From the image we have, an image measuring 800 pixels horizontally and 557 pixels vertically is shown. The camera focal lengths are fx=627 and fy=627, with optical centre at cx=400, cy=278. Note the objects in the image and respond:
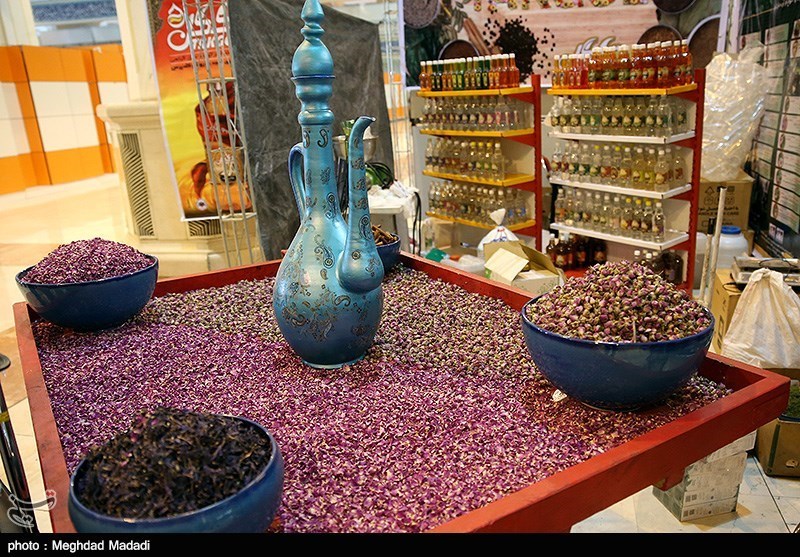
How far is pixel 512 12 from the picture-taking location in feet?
17.5

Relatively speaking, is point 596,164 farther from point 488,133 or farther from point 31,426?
point 31,426

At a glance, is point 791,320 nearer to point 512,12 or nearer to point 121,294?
point 121,294

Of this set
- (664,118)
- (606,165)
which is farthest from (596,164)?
(664,118)

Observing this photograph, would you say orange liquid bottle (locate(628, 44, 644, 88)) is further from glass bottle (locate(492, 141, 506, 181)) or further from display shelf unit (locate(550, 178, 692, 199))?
glass bottle (locate(492, 141, 506, 181))

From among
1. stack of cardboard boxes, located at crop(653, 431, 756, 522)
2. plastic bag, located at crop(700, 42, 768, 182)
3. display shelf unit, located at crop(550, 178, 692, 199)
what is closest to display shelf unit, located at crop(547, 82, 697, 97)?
display shelf unit, located at crop(550, 178, 692, 199)

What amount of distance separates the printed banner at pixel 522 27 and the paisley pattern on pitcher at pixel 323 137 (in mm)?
4418

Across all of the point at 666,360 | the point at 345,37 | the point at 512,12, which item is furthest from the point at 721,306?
the point at 512,12

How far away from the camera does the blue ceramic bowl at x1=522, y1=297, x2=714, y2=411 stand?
1.09 metres

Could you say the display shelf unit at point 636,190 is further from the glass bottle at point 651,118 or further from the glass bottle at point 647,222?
the glass bottle at point 651,118

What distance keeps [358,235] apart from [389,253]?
2.58 ft

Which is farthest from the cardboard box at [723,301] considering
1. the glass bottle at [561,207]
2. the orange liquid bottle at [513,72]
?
the orange liquid bottle at [513,72]

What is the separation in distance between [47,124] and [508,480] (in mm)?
11367

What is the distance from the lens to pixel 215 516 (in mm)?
768

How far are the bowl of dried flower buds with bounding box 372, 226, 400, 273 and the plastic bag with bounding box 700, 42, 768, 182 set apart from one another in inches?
142
